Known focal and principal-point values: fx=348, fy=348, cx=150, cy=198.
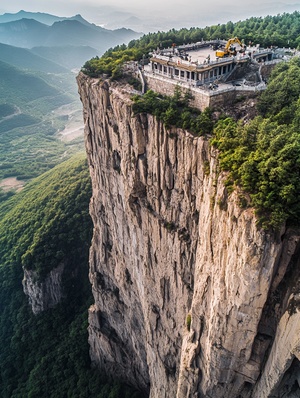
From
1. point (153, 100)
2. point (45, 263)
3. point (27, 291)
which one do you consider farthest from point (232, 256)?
point (27, 291)

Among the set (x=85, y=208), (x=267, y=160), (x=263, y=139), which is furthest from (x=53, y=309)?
(x=267, y=160)

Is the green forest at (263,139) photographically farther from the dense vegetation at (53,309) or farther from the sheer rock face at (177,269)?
the dense vegetation at (53,309)

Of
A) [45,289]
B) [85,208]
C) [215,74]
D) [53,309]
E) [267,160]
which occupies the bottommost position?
[53,309]

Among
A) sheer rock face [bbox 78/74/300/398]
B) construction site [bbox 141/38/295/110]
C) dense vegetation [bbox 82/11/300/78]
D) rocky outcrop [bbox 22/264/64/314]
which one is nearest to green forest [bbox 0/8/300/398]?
dense vegetation [bbox 82/11/300/78]

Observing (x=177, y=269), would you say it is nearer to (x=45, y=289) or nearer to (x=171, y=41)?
(x=171, y=41)

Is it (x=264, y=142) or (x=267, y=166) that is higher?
(x=264, y=142)
